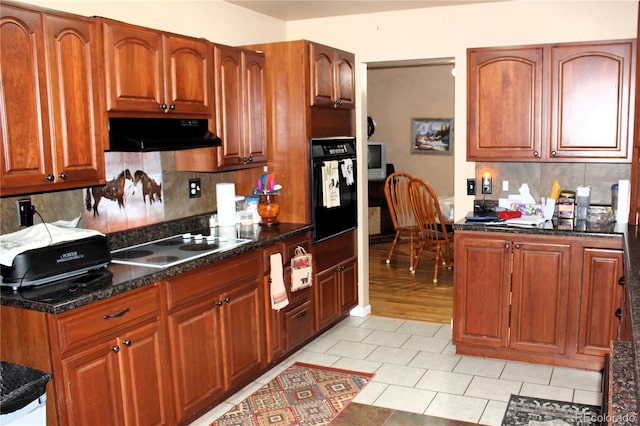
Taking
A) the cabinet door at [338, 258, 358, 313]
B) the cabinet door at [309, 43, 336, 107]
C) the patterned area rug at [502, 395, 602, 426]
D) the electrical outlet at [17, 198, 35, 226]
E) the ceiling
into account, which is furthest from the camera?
the cabinet door at [338, 258, 358, 313]

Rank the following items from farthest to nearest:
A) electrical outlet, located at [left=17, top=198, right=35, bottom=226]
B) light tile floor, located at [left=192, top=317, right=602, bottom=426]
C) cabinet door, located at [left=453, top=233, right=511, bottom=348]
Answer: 1. cabinet door, located at [left=453, top=233, right=511, bottom=348]
2. light tile floor, located at [left=192, top=317, right=602, bottom=426]
3. electrical outlet, located at [left=17, top=198, right=35, bottom=226]

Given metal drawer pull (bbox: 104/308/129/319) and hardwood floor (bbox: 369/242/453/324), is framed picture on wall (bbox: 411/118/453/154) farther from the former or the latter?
metal drawer pull (bbox: 104/308/129/319)

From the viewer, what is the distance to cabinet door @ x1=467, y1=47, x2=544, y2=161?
158 inches

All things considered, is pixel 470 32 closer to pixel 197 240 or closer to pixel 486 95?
pixel 486 95

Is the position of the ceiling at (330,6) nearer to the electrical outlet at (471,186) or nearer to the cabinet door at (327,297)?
the electrical outlet at (471,186)

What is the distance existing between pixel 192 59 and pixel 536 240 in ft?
7.84

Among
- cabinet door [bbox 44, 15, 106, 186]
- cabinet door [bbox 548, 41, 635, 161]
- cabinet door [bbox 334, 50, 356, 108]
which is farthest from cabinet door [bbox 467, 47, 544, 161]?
cabinet door [bbox 44, 15, 106, 186]

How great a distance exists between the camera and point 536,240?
3.84m

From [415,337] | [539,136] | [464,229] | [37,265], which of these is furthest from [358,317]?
[37,265]

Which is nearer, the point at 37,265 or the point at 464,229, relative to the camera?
the point at 37,265

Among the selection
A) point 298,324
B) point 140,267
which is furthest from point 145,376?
point 298,324

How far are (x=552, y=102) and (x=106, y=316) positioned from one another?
307 centimetres

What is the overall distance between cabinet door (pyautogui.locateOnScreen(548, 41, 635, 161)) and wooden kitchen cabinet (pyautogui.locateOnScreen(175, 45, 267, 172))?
1.96 m

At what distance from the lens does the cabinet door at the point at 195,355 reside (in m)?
2.99
